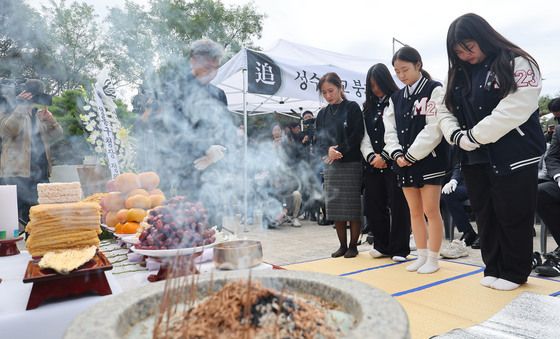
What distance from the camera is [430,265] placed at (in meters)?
3.49

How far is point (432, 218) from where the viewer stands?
3.40m

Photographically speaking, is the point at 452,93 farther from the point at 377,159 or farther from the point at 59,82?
the point at 59,82

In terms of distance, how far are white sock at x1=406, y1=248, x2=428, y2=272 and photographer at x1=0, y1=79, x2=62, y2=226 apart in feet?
14.0

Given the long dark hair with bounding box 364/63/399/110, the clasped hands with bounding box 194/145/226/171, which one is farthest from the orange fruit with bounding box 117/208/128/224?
the long dark hair with bounding box 364/63/399/110

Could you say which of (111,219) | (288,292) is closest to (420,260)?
(111,219)

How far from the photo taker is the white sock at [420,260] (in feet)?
11.7

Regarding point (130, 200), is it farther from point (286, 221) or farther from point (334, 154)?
point (286, 221)

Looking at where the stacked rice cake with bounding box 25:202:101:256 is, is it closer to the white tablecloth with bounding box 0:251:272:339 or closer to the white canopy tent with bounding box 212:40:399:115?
the white tablecloth with bounding box 0:251:272:339

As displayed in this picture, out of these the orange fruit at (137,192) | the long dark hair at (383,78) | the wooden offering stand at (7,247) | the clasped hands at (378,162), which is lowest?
the wooden offering stand at (7,247)

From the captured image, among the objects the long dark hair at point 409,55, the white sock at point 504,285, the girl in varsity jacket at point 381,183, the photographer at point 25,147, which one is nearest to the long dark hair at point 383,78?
the girl in varsity jacket at point 381,183

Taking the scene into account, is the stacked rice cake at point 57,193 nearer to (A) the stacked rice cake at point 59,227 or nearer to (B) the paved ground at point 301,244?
(A) the stacked rice cake at point 59,227

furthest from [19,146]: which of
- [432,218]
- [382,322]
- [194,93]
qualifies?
[382,322]

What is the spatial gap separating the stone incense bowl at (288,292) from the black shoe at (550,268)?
3177 mm

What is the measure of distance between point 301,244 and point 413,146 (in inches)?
104
